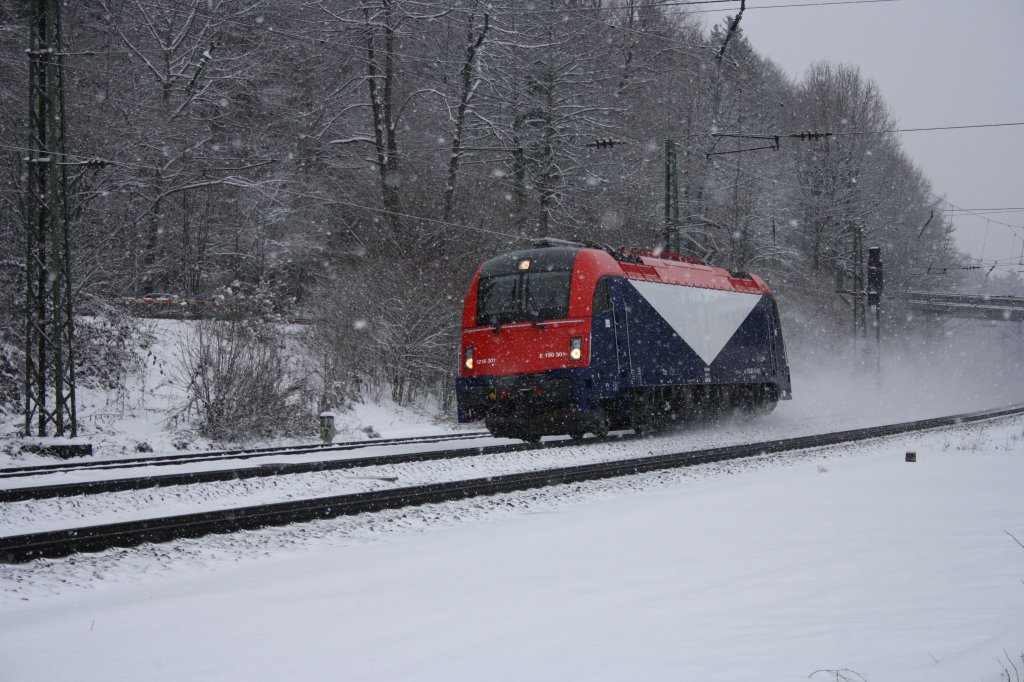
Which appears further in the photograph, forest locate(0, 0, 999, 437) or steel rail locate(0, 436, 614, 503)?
forest locate(0, 0, 999, 437)

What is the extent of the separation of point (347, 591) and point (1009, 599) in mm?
3810

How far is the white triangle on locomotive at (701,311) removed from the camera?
16828 mm

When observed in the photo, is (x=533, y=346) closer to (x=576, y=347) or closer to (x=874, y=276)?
(x=576, y=347)

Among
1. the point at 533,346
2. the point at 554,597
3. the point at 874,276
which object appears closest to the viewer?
the point at 554,597

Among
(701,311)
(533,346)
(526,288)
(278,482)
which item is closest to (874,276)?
(701,311)

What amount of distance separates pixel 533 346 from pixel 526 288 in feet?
3.41

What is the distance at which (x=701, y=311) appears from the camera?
60.0ft

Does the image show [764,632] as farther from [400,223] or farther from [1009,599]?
[400,223]

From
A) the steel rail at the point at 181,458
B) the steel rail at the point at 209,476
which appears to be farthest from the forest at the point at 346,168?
the steel rail at the point at 209,476

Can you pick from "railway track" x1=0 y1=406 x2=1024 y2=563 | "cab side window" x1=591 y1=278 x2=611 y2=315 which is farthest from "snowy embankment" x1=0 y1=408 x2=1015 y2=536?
"cab side window" x1=591 y1=278 x2=611 y2=315

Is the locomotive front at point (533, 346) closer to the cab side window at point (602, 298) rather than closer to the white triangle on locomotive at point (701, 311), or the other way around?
the cab side window at point (602, 298)

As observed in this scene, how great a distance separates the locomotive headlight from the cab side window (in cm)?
52

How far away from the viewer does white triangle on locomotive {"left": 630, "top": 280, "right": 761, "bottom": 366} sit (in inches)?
663

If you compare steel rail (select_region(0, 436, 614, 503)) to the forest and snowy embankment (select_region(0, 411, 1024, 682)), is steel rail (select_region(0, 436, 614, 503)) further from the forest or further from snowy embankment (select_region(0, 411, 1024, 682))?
the forest
